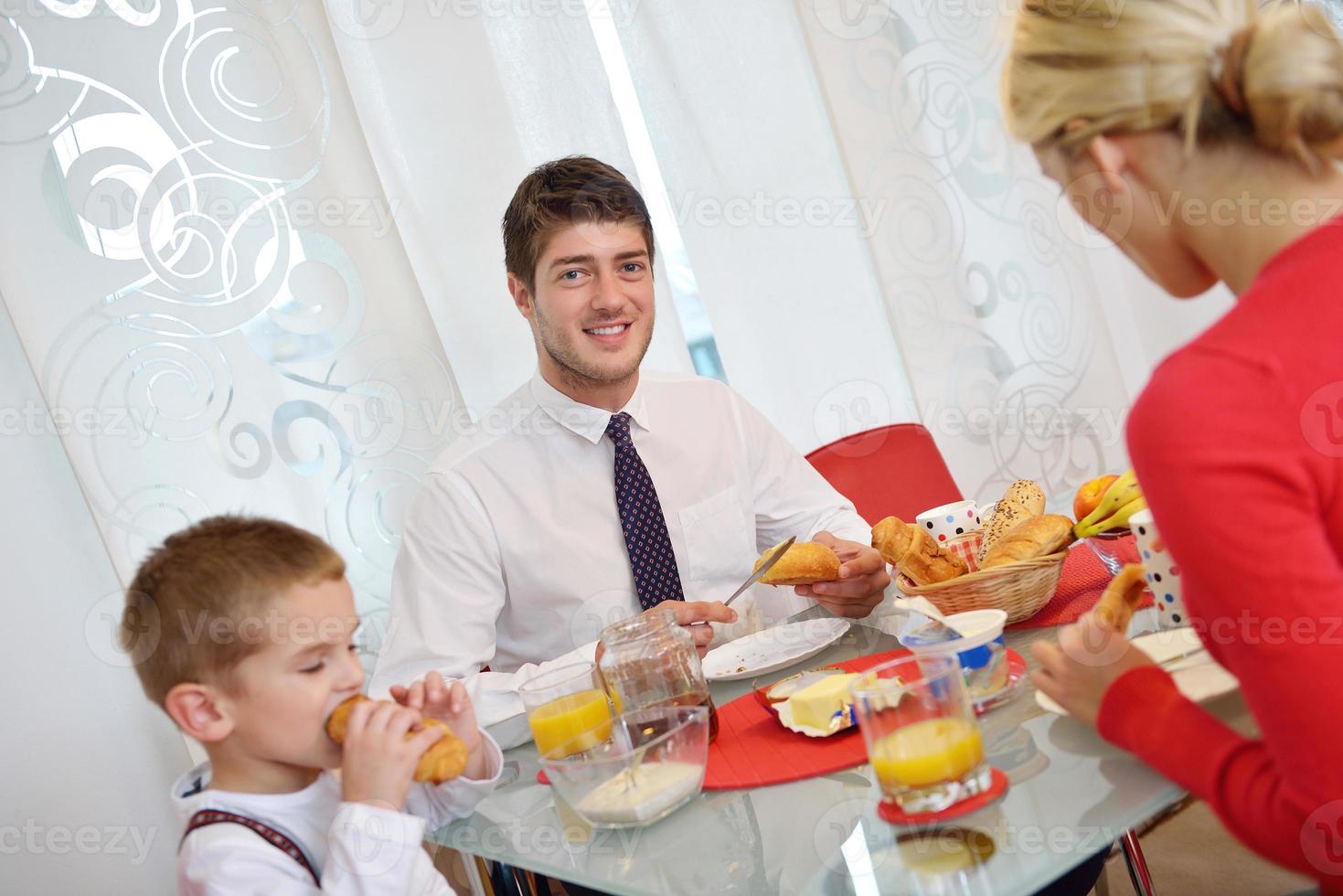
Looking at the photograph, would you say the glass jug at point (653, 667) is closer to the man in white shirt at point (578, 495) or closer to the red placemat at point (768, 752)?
the red placemat at point (768, 752)

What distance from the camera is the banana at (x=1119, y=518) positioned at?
1.30 metres

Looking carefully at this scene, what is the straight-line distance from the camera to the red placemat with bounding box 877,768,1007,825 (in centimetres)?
90

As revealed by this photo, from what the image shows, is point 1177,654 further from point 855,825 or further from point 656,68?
point 656,68

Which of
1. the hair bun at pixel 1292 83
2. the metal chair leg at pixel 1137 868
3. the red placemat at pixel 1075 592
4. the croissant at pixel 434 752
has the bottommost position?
the metal chair leg at pixel 1137 868

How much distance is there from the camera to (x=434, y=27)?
2.36 metres

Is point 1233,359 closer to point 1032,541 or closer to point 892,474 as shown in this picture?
point 1032,541

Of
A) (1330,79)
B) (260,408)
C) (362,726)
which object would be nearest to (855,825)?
(362,726)

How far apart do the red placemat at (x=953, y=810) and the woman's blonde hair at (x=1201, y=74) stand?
524 millimetres

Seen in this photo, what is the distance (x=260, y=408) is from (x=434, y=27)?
91cm

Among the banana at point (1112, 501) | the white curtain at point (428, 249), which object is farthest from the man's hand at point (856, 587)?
the white curtain at point (428, 249)

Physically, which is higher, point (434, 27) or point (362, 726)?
point (434, 27)

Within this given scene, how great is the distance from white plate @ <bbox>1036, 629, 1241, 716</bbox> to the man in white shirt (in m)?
0.67

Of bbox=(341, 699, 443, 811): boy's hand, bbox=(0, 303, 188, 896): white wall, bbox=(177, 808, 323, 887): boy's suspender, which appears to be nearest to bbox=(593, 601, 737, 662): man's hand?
bbox=(341, 699, 443, 811): boy's hand

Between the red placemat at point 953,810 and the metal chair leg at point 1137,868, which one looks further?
the metal chair leg at point 1137,868
